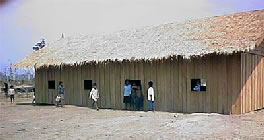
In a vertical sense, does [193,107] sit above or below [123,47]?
below

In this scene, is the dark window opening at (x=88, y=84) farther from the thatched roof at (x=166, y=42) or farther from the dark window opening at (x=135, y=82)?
the dark window opening at (x=135, y=82)

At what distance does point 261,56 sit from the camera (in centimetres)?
1395

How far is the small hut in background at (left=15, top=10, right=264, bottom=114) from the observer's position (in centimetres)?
1228

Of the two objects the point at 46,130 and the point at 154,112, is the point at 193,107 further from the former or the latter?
the point at 46,130

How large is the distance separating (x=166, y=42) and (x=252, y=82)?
4299 millimetres

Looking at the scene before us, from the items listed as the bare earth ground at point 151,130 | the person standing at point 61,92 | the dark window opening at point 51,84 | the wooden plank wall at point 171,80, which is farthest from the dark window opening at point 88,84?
the bare earth ground at point 151,130

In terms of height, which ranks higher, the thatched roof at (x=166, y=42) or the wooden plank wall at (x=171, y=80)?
the thatched roof at (x=166, y=42)

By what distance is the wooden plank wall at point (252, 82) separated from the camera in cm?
1233

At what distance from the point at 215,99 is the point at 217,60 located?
1585 millimetres

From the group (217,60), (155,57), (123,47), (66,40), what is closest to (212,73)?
(217,60)

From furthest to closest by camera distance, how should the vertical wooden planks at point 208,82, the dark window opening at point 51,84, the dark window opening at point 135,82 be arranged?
1. the dark window opening at point 51,84
2. the dark window opening at point 135,82
3. the vertical wooden planks at point 208,82

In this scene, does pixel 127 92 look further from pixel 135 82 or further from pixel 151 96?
Answer: pixel 151 96

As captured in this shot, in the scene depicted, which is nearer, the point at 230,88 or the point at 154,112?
the point at 230,88

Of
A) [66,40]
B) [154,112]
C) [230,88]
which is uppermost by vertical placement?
[66,40]
